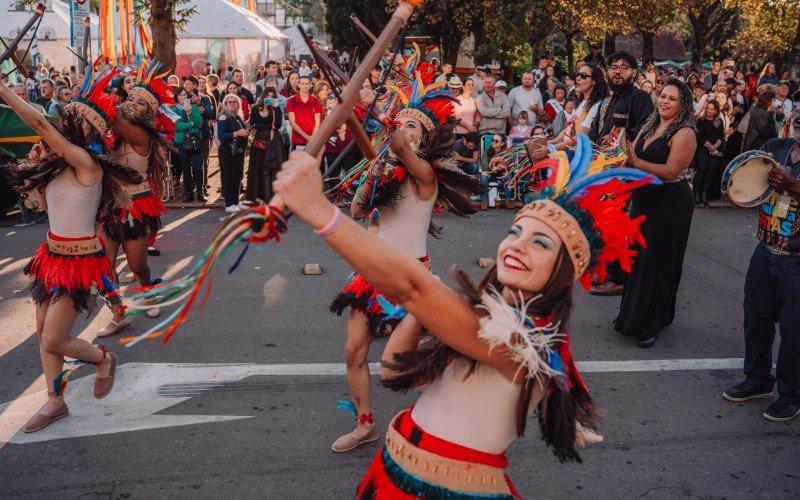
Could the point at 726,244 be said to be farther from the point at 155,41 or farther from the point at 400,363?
the point at 155,41

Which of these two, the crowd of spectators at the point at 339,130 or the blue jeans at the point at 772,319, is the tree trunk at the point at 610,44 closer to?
the crowd of spectators at the point at 339,130

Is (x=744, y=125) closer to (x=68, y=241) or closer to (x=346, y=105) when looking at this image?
(x=68, y=241)

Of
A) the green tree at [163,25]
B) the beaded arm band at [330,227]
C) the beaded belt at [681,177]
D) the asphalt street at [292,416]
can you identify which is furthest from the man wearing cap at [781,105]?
the beaded arm band at [330,227]

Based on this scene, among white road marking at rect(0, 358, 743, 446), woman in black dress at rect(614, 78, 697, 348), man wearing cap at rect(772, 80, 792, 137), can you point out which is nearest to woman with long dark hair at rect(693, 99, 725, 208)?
man wearing cap at rect(772, 80, 792, 137)

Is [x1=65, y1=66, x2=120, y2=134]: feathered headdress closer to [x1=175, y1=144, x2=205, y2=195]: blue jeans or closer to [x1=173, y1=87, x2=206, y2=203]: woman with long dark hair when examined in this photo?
→ [x1=173, y1=87, x2=206, y2=203]: woman with long dark hair

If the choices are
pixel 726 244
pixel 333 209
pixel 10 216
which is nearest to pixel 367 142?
pixel 333 209

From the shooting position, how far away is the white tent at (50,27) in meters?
21.1

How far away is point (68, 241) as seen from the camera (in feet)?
14.5

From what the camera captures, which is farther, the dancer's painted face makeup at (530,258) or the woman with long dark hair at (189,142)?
the woman with long dark hair at (189,142)

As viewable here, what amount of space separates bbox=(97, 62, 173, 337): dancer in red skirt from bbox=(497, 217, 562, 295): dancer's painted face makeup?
13.2ft

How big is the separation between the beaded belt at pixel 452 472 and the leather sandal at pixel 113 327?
4089mm

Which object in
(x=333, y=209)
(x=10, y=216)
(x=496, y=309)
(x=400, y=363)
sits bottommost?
(x=10, y=216)

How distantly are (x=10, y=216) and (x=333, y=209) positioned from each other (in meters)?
9.97

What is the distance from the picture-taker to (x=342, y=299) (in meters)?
4.09
